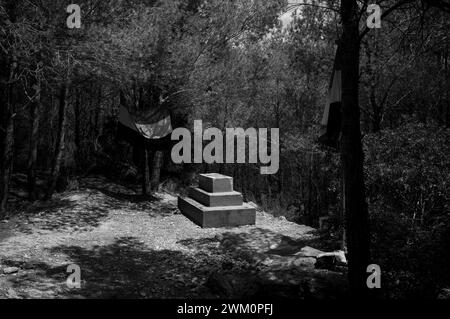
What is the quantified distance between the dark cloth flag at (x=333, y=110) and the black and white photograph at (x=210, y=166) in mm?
30

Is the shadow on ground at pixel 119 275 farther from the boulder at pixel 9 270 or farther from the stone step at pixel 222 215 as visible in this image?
the stone step at pixel 222 215

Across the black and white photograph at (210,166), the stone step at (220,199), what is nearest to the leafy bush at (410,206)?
the black and white photograph at (210,166)

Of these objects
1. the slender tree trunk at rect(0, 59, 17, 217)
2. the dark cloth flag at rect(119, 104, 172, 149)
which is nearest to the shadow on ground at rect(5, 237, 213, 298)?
the slender tree trunk at rect(0, 59, 17, 217)

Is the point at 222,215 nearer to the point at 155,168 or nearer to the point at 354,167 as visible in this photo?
the point at 155,168

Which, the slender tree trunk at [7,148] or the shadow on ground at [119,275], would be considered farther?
the slender tree trunk at [7,148]

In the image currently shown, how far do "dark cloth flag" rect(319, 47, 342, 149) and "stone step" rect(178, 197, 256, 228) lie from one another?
407 centimetres

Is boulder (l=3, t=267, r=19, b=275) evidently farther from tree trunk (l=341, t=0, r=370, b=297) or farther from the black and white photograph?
tree trunk (l=341, t=0, r=370, b=297)

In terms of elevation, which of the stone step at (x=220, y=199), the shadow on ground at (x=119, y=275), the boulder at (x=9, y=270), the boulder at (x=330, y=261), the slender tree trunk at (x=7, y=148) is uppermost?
the slender tree trunk at (x=7, y=148)

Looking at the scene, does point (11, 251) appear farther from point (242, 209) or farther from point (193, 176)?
point (193, 176)

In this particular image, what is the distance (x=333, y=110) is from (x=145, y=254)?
4.33m

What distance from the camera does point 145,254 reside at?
792 centimetres

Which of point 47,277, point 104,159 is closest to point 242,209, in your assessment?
point 47,277

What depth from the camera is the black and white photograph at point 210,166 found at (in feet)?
17.2

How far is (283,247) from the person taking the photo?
820 cm
